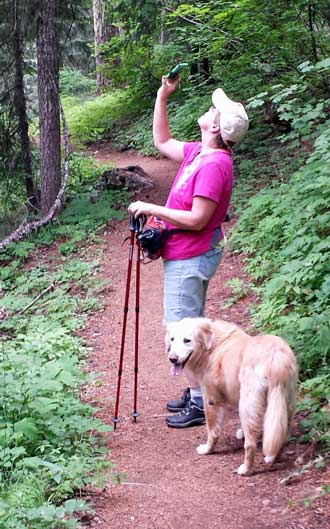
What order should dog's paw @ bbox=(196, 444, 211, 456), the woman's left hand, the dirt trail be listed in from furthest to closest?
the woman's left hand
dog's paw @ bbox=(196, 444, 211, 456)
the dirt trail

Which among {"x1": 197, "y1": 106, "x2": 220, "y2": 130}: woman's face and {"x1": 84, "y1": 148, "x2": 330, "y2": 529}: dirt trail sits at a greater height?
{"x1": 197, "y1": 106, "x2": 220, "y2": 130}: woman's face

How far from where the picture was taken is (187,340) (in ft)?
13.4

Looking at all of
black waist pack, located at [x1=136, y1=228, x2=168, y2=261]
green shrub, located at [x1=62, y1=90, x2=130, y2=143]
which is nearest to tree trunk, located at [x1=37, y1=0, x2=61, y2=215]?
green shrub, located at [x1=62, y1=90, x2=130, y2=143]

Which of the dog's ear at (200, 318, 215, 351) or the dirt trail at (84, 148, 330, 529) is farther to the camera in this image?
the dog's ear at (200, 318, 215, 351)

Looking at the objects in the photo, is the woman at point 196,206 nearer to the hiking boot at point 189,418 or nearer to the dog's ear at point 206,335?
the hiking boot at point 189,418

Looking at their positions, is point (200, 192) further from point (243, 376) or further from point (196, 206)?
point (243, 376)

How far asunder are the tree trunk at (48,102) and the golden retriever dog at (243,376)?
9.64 meters

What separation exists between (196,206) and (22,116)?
10475mm

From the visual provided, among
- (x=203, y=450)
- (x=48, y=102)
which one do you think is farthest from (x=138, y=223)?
(x=48, y=102)

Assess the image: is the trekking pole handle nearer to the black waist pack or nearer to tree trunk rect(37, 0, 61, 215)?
the black waist pack

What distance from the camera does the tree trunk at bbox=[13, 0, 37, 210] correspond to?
13156 mm

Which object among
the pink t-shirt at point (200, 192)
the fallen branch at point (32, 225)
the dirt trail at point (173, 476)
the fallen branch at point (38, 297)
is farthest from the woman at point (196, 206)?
the fallen branch at point (32, 225)

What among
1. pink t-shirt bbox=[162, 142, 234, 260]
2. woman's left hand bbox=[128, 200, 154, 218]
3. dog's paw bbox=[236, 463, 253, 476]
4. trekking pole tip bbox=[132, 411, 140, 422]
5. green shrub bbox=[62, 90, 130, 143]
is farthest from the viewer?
green shrub bbox=[62, 90, 130, 143]

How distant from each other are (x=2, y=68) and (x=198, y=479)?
12.1 metres
